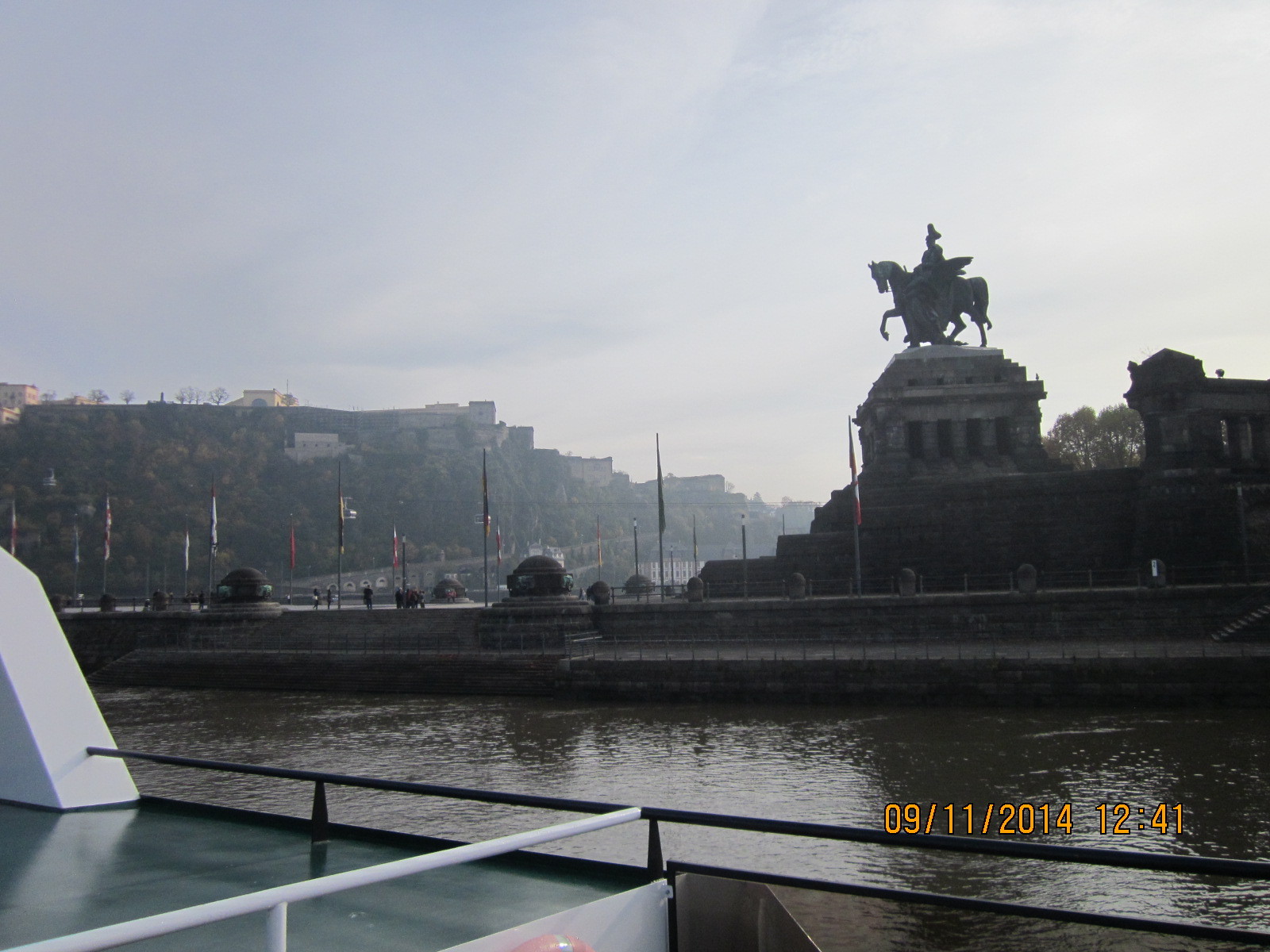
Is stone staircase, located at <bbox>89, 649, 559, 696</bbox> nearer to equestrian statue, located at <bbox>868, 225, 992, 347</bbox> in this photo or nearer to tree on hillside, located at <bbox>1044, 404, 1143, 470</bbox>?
equestrian statue, located at <bbox>868, 225, 992, 347</bbox>

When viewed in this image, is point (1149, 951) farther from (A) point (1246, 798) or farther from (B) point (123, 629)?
(B) point (123, 629)

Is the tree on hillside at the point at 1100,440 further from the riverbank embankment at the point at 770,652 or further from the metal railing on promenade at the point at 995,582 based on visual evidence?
the riverbank embankment at the point at 770,652

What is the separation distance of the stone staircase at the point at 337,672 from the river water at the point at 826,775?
2.07 m

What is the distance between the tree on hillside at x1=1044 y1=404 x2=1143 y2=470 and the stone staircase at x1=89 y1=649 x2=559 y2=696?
142 ft

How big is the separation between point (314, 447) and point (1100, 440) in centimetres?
12224

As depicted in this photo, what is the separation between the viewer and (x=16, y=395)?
150000 millimetres

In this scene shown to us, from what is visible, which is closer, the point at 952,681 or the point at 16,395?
the point at 952,681

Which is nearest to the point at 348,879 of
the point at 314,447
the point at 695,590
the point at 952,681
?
the point at 952,681

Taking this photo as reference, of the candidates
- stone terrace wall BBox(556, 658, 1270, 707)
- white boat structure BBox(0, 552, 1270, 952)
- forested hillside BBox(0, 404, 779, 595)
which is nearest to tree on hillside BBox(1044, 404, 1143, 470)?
stone terrace wall BBox(556, 658, 1270, 707)

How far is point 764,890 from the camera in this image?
3834 mm

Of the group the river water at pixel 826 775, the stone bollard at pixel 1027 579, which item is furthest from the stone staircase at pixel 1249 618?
the river water at pixel 826 775

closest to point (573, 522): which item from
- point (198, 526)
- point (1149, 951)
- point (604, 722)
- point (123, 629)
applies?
point (198, 526)
